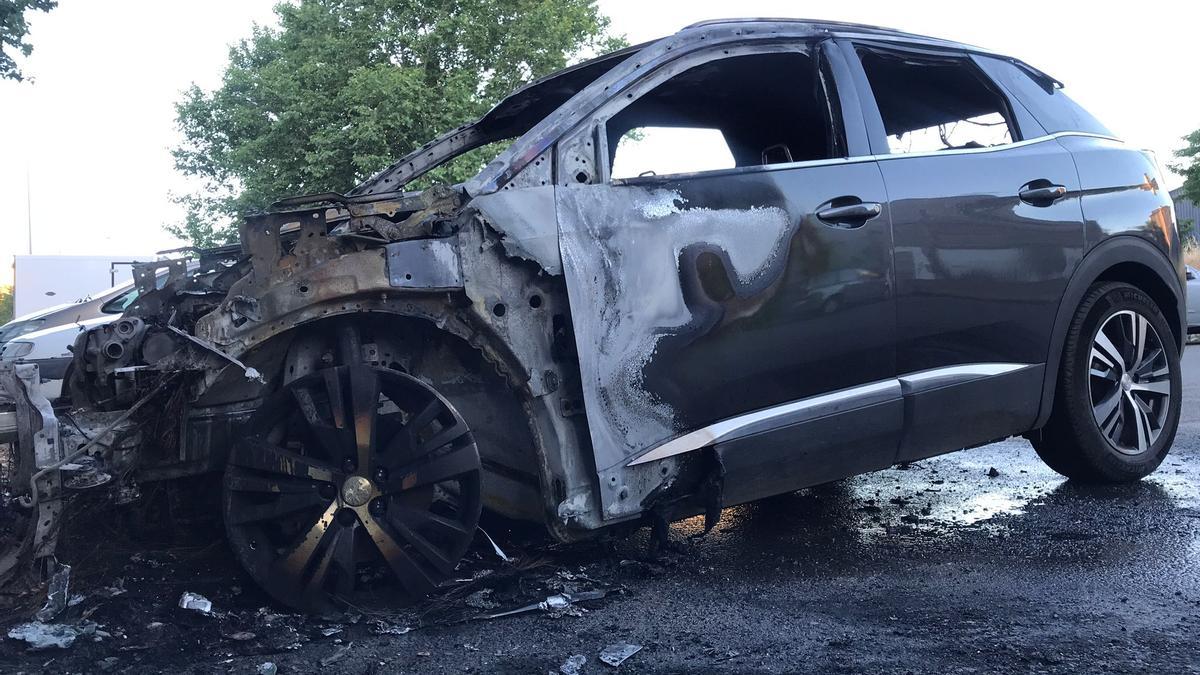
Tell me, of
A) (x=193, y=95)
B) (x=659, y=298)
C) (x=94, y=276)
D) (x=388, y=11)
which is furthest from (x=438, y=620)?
(x=193, y=95)

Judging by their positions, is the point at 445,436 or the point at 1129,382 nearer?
the point at 445,436

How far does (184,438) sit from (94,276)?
20.0 m

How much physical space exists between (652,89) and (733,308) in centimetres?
87

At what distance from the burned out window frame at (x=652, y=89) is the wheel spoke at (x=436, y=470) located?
955mm

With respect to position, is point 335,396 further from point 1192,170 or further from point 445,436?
point 1192,170

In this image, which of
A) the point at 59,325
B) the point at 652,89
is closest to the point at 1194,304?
the point at 652,89

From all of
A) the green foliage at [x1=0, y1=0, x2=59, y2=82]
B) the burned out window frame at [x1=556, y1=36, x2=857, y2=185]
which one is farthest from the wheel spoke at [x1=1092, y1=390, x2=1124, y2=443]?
the green foliage at [x1=0, y1=0, x2=59, y2=82]

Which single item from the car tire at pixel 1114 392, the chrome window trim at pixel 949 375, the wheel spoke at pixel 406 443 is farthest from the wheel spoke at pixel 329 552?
the car tire at pixel 1114 392

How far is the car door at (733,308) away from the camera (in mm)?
3168

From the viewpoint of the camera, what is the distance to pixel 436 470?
3.03 meters

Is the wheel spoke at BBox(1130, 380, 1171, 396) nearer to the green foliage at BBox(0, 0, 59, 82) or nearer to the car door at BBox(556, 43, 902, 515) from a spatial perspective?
the car door at BBox(556, 43, 902, 515)

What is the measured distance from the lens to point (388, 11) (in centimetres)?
2458

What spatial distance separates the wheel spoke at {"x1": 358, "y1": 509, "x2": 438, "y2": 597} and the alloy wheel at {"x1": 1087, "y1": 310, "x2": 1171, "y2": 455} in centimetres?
313

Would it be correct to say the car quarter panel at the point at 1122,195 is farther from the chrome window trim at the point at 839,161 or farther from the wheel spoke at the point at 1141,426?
the wheel spoke at the point at 1141,426
